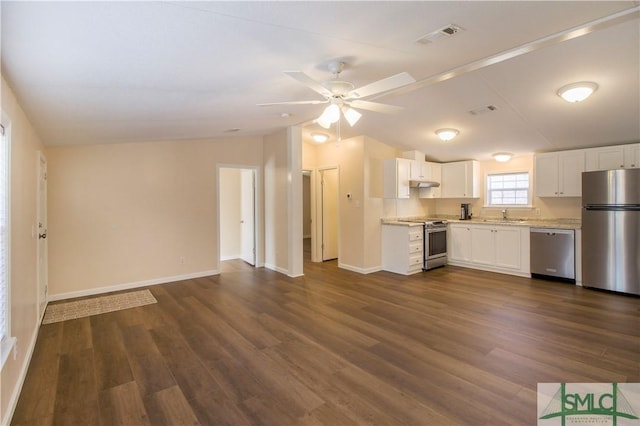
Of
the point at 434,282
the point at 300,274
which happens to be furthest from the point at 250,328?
the point at 434,282

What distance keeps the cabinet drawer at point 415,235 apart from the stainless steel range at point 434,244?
108 millimetres

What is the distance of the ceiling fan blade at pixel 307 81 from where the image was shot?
2.34 m

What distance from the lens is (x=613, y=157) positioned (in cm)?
490

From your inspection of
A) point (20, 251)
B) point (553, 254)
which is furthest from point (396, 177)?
point (20, 251)

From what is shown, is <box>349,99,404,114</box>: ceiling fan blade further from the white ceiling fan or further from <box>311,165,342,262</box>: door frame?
<box>311,165,342,262</box>: door frame

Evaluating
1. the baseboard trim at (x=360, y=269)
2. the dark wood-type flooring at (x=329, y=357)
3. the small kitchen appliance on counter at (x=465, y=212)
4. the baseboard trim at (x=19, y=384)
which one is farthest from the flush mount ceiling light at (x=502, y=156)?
the baseboard trim at (x=19, y=384)

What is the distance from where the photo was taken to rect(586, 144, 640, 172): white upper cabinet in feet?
15.6

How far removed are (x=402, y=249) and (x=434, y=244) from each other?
0.76 m

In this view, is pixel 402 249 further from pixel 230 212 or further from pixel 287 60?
pixel 287 60

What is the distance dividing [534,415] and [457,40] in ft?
8.96

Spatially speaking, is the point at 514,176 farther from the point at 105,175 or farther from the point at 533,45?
the point at 105,175

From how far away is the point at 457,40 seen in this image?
258 centimetres

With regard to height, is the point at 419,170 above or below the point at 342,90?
below

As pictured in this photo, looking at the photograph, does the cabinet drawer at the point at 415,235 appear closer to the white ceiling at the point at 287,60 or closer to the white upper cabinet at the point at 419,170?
the white upper cabinet at the point at 419,170
